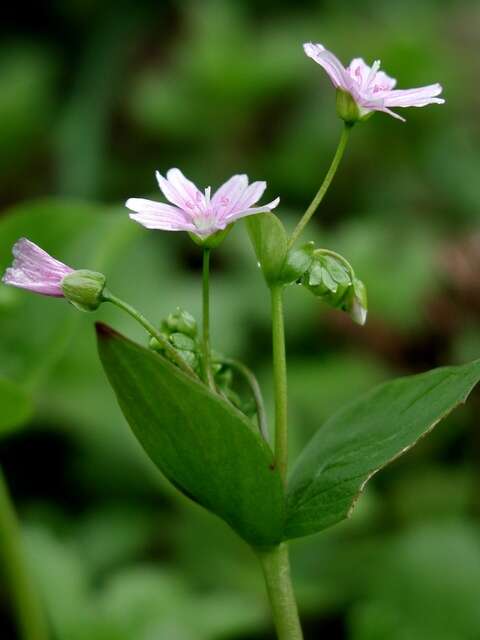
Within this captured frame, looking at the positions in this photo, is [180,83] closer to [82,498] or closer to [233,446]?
[82,498]

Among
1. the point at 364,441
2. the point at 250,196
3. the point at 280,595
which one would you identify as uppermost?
the point at 250,196

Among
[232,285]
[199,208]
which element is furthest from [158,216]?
[232,285]

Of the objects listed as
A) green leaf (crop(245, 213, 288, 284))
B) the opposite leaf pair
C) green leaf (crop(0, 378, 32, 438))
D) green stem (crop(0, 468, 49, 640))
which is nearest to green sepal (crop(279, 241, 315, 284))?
green leaf (crop(245, 213, 288, 284))

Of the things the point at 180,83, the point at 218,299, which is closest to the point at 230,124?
the point at 180,83

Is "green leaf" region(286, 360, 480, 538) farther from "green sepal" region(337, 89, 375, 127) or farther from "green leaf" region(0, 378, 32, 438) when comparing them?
"green leaf" region(0, 378, 32, 438)

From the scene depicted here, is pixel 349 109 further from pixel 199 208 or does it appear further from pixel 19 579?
pixel 19 579

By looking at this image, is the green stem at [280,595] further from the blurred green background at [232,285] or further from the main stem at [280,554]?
the blurred green background at [232,285]

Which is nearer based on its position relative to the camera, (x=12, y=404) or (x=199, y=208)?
(x=199, y=208)
